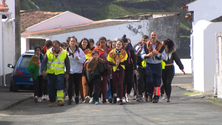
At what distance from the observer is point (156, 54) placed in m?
11.4

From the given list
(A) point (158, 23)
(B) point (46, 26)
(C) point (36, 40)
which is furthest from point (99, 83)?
(B) point (46, 26)

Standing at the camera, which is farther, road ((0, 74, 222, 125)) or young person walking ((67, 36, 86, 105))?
young person walking ((67, 36, 86, 105))

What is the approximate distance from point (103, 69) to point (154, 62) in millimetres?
1359

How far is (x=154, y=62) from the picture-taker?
37.9 feet

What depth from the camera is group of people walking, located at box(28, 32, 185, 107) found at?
11148 millimetres

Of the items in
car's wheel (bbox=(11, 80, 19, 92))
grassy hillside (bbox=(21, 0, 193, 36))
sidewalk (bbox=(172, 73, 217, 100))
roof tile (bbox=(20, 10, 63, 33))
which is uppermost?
grassy hillside (bbox=(21, 0, 193, 36))

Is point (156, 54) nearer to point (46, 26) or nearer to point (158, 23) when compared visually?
point (158, 23)

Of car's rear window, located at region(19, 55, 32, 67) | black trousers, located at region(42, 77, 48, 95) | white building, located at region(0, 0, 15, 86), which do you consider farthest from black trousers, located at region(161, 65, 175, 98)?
white building, located at region(0, 0, 15, 86)

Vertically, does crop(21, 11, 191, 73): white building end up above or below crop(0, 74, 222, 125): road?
above

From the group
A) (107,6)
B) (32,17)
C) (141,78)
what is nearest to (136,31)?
(32,17)

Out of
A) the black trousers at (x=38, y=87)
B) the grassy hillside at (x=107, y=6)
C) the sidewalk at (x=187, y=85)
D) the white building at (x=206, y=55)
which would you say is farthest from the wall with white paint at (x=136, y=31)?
the grassy hillside at (x=107, y=6)

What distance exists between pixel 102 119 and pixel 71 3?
91.9 metres

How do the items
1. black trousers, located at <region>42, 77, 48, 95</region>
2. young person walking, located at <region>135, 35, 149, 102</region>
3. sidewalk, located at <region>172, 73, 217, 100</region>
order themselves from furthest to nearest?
sidewalk, located at <region>172, 73, 217, 100</region>, black trousers, located at <region>42, 77, 48, 95</region>, young person walking, located at <region>135, 35, 149, 102</region>

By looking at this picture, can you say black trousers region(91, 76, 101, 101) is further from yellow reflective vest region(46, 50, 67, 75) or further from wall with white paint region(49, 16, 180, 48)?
wall with white paint region(49, 16, 180, 48)
